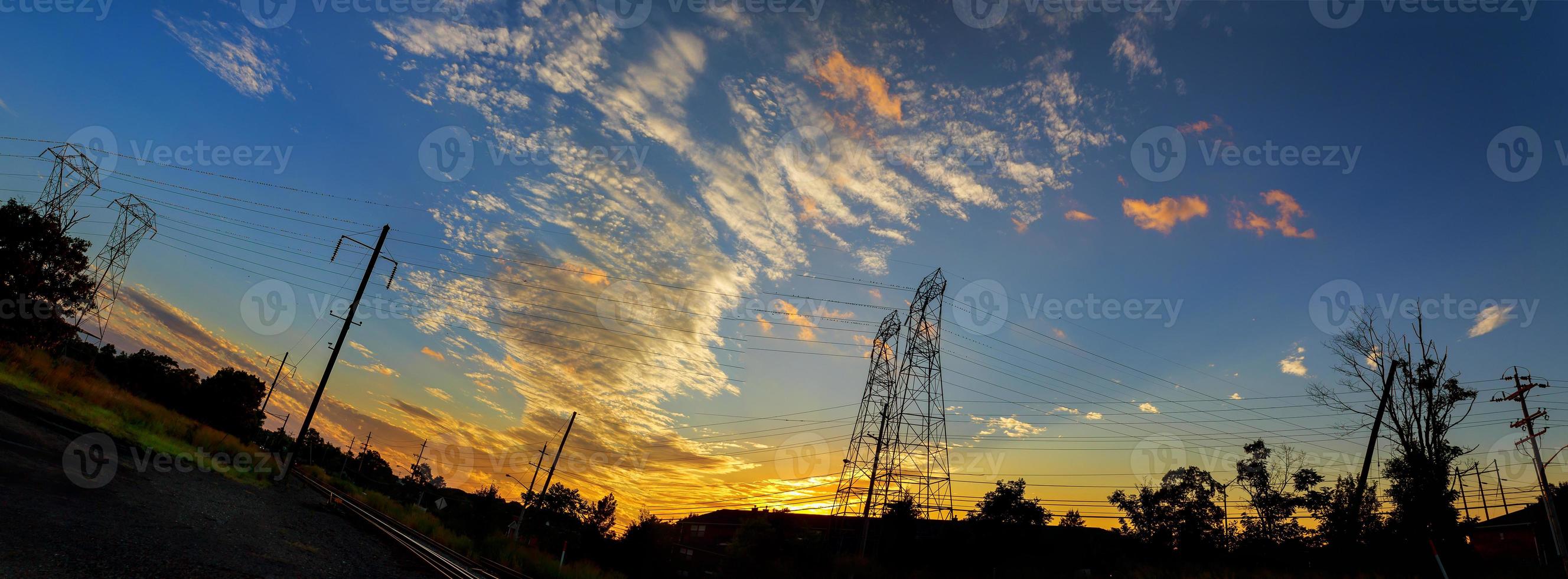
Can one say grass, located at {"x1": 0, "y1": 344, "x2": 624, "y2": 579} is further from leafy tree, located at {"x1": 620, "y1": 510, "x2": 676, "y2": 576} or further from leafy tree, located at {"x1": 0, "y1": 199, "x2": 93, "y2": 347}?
leafy tree, located at {"x1": 620, "y1": 510, "x2": 676, "y2": 576}

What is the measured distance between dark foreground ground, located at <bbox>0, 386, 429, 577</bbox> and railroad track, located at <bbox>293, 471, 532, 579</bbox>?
61cm

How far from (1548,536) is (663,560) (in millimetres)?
80498

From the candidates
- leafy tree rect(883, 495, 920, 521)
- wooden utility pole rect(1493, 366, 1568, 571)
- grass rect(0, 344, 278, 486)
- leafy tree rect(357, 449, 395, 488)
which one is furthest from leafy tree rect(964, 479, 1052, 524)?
leafy tree rect(357, 449, 395, 488)

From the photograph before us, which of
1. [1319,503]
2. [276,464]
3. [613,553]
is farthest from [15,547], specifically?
[1319,503]

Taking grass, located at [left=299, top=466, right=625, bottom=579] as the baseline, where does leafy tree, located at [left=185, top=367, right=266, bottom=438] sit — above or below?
above

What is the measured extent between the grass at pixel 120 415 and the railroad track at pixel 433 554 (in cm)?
395

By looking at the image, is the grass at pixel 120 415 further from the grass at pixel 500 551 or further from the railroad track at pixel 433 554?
the grass at pixel 500 551

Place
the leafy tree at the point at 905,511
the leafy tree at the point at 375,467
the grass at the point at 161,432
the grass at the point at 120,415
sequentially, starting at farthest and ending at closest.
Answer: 1. the leafy tree at the point at 375,467
2. the leafy tree at the point at 905,511
3. the grass at the point at 161,432
4. the grass at the point at 120,415

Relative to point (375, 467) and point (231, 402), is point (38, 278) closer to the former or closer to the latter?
point (231, 402)

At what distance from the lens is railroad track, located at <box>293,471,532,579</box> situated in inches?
592

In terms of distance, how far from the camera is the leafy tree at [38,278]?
36500 millimetres

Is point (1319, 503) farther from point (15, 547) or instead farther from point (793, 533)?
point (15, 547)

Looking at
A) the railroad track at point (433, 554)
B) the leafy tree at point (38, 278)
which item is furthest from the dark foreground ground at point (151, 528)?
the leafy tree at point (38, 278)

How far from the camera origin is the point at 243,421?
7894cm
